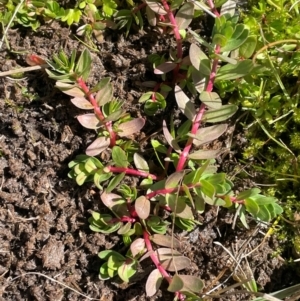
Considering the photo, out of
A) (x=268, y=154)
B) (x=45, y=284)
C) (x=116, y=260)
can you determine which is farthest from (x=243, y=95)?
(x=45, y=284)

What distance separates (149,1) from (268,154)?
0.71 m

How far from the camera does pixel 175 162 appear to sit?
6.09 feet

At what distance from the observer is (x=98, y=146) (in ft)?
6.05

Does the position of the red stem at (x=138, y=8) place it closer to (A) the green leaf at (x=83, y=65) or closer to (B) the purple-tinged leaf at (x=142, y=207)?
(A) the green leaf at (x=83, y=65)

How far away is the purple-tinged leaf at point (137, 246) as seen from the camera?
181cm

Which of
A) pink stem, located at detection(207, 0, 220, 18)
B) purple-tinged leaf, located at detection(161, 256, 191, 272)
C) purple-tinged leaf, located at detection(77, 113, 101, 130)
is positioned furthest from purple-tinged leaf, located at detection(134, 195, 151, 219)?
pink stem, located at detection(207, 0, 220, 18)

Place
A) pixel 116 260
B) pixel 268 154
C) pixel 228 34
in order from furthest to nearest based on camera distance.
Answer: pixel 268 154
pixel 116 260
pixel 228 34

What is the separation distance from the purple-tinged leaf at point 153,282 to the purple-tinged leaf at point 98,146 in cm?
45

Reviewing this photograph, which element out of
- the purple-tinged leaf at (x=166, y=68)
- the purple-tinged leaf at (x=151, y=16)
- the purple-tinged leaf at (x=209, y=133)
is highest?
the purple-tinged leaf at (x=151, y=16)

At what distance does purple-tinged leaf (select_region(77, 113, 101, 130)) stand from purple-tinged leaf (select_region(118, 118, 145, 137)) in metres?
0.08

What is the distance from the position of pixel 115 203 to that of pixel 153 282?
0.97ft

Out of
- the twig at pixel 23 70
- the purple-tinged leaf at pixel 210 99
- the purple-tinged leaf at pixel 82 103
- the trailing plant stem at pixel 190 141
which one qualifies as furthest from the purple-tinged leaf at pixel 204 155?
the twig at pixel 23 70

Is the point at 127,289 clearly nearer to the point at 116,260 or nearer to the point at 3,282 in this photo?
the point at 116,260

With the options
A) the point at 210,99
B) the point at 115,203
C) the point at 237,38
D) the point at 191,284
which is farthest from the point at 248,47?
the point at 191,284
